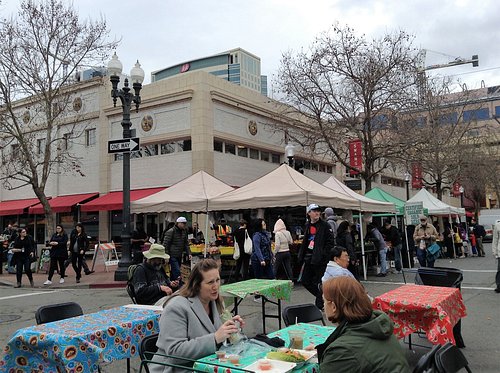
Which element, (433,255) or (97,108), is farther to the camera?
(97,108)

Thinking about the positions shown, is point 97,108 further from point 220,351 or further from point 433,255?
point 220,351

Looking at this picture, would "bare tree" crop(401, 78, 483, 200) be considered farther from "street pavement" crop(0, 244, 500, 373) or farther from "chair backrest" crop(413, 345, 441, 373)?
"chair backrest" crop(413, 345, 441, 373)

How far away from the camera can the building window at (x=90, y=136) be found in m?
26.5

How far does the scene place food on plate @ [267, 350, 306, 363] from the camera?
2857mm

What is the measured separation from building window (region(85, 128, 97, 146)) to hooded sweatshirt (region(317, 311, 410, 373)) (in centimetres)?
2605

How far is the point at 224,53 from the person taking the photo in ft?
256

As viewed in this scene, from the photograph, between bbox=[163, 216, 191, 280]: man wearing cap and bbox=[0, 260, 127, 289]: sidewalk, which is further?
bbox=[0, 260, 127, 289]: sidewalk

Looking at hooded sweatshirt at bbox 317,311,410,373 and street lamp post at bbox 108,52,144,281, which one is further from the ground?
street lamp post at bbox 108,52,144,281

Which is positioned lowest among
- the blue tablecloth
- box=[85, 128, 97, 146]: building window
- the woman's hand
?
the blue tablecloth

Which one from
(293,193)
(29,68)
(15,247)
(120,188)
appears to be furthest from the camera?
(120,188)

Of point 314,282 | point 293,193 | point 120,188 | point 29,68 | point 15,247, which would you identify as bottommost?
point 314,282

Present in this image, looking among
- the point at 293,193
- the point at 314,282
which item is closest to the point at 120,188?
the point at 293,193

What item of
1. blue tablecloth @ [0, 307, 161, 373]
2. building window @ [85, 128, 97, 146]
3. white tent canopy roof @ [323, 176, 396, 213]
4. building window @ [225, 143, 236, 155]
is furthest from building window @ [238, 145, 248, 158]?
blue tablecloth @ [0, 307, 161, 373]

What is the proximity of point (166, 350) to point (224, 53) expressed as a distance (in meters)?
78.8
